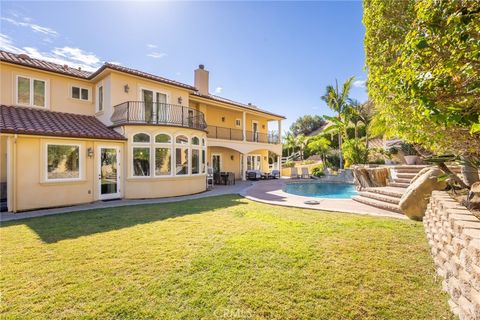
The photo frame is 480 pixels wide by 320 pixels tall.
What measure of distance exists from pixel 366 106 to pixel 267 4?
25.7 m

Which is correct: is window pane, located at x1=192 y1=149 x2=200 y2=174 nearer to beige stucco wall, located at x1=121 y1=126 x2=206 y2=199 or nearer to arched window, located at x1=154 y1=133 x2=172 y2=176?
beige stucco wall, located at x1=121 y1=126 x2=206 y2=199

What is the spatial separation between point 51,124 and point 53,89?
3.54m

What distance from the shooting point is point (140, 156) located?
14.1 metres

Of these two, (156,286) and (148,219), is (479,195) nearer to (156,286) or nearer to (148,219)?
(156,286)

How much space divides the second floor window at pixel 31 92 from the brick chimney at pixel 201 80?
12.2 metres

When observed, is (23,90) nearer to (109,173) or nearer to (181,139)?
(109,173)

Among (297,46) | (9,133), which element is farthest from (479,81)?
(297,46)

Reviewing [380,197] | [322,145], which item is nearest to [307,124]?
[322,145]

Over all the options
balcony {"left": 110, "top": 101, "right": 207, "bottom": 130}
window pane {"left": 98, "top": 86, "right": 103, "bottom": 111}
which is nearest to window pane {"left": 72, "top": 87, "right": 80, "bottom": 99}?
window pane {"left": 98, "top": 86, "right": 103, "bottom": 111}

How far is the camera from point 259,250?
18.2ft

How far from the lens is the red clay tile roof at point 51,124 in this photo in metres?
11.0

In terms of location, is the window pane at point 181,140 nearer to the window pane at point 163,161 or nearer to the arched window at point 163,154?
the arched window at point 163,154

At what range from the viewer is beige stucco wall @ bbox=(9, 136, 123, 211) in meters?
10.8

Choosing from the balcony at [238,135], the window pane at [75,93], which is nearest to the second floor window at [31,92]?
the window pane at [75,93]
